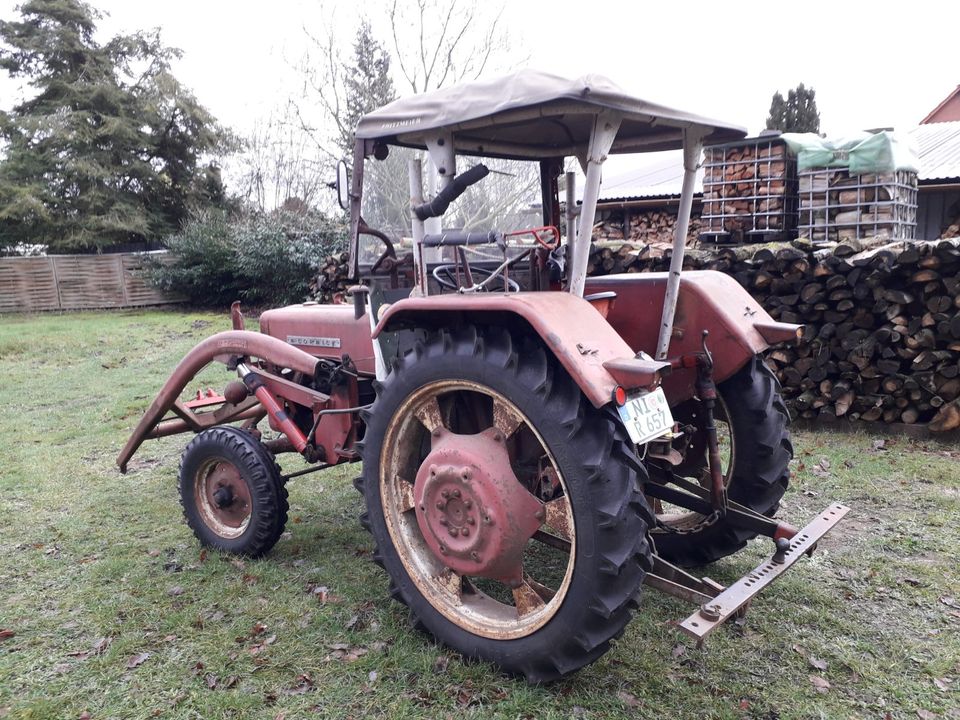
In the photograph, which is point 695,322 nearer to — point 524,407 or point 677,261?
point 677,261

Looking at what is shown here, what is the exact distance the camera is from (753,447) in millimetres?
3250

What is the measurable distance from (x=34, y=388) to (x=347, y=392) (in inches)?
272

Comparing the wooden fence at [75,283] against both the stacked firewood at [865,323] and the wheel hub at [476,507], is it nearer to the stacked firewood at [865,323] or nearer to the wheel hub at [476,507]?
the stacked firewood at [865,323]

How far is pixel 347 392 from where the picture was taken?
12.2 feet

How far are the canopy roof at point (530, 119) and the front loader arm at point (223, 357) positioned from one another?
124 cm

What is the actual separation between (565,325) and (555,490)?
82 cm

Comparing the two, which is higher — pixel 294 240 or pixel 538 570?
pixel 294 240

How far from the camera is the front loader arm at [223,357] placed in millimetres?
3701

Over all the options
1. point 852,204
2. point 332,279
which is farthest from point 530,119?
point 332,279

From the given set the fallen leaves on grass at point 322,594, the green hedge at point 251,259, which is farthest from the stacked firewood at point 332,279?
the fallen leaves on grass at point 322,594

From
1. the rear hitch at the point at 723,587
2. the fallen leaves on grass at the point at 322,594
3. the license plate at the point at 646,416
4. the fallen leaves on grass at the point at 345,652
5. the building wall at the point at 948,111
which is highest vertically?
the building wall at the point at 948,111

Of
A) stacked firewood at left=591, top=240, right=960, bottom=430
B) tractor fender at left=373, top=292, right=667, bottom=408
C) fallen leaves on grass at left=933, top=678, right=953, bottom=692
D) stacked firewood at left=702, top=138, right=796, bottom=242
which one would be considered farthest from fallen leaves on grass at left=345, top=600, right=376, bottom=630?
stacked firewood at left=702, top=138, right=796, bottom=242

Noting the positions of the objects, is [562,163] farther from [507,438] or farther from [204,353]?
[204,353]

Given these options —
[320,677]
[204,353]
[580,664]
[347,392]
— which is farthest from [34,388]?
[580,664]
